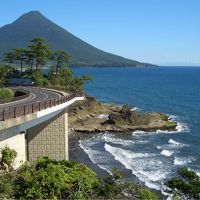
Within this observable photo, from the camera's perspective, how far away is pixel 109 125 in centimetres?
6262

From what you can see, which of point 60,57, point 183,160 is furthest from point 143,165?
point 60,57

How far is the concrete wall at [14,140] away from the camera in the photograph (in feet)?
83.9

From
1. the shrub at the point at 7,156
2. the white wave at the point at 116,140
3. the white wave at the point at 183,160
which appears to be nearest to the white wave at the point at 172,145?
the white wave at the point at 116,140

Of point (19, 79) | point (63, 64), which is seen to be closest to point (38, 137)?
point (19, 79)

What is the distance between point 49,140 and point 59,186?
Result: 18357mm

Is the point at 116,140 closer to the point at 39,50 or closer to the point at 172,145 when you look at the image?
the point at 172,145

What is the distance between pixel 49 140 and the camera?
36.5m

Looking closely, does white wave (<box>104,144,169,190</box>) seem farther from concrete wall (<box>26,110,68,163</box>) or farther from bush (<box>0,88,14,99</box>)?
bush (<box>0,88,14,99</box>)

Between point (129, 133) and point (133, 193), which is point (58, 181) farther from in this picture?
point (129, 133)

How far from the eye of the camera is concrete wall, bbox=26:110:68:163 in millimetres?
36188

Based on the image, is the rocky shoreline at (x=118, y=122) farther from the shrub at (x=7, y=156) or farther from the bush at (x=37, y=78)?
the shrub at (x=7, y=156)

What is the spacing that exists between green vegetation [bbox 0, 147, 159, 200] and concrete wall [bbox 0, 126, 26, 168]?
5.57 m

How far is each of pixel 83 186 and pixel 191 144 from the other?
37.1m

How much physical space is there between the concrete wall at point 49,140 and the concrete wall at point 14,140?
6.20 metres
